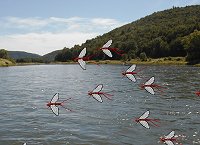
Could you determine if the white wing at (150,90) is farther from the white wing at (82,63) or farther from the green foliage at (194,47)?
the green foliage at (194,47)

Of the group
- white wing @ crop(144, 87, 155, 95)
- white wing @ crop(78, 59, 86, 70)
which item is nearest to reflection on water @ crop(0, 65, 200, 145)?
white wing @ crop(144, 87, 155, 95)

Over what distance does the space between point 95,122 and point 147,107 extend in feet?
32.2

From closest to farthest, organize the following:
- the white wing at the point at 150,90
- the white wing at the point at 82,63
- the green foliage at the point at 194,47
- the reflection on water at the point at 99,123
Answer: the white wing at the point at 82,63
the white wing at the point at 150,90
the reflection on water at the point at 99,123
the green foliage at the point at 194,47

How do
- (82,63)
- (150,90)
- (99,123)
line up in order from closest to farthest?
(82,63)
(150,90)
(99,123)

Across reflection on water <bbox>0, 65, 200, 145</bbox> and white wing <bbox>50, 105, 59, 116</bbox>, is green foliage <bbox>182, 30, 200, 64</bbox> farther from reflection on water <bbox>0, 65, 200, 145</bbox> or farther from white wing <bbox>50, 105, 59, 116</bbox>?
white wing <bbox>50, 105, 59, 116</bbox>

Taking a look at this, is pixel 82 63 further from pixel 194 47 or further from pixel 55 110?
pixel 194 47

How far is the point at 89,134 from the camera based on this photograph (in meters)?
24.7

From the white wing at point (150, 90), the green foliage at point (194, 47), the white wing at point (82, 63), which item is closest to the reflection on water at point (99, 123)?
the white wing at point (150, 90)

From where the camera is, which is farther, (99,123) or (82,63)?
(99,123)

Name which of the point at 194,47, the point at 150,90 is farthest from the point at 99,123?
the point at 194,47

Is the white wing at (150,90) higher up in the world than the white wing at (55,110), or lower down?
higher up

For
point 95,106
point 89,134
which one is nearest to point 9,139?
point 89,134

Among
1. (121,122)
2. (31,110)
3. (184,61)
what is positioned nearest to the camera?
(121,122)

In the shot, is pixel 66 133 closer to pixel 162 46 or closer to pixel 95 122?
pixel 95 122
